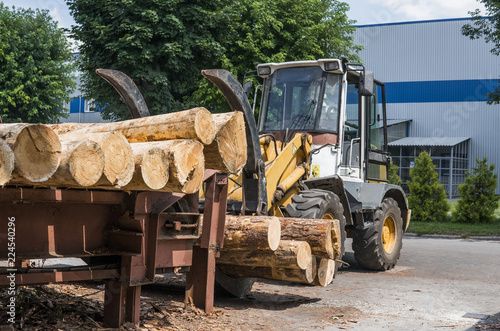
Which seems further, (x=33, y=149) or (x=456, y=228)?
(x=456, y=228)

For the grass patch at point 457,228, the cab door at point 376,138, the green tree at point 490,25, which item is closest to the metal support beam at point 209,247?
the cab door at point 376,138

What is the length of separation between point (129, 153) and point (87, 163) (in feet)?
1.16

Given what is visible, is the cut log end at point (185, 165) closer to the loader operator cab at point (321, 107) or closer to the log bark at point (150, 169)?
the log bark at point (150, 169)

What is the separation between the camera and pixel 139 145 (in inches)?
184

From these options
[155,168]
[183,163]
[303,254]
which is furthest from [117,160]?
[303,254]

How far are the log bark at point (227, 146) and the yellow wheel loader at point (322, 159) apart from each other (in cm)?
169

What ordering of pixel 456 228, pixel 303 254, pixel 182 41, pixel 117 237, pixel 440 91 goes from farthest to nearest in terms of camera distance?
pixel 440 91 < pixel 456 228 < pixel 182 41 < pixel 303 254 < pixel 117 237

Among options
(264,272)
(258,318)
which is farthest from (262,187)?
(258,318)

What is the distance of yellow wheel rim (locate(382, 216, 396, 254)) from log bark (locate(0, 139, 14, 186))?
7913 mm

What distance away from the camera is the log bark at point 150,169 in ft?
14.3

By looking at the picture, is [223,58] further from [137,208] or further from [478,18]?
[137,208]

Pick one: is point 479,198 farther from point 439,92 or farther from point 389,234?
point 439,92

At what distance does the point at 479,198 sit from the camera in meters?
20.3

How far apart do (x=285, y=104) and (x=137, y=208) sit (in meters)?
4.54
